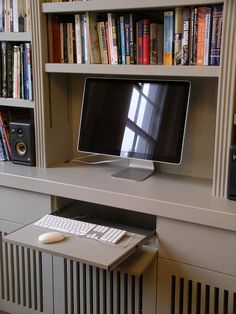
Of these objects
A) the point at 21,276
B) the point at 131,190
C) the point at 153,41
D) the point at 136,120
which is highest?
the point at 153,41

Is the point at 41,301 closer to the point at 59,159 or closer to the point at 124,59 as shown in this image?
the point at 59,159

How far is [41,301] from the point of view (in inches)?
85.9

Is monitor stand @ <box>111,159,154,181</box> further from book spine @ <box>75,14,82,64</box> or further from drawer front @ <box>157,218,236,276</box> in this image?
book spine @ <box>75,14,82,64</box>

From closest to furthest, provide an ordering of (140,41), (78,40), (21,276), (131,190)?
(131,190) < (140,41) < (78,40) < (21,276)

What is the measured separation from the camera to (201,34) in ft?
5.90

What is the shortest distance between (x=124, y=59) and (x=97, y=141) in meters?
0.42

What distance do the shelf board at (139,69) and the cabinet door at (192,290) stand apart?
778 millimetres

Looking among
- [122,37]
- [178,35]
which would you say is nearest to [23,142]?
[122,37]

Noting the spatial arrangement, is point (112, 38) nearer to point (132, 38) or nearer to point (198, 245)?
point (132, 38)

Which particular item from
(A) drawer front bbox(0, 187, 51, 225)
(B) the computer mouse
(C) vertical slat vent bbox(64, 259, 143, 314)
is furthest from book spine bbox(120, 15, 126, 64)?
(C) vertical slat vent bbox(64, 259, 143, 314)

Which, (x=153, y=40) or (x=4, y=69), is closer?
(x=153, y=40)

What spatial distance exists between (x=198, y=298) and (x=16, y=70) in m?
1.41

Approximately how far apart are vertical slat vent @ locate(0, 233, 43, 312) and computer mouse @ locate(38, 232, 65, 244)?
48 centimetres

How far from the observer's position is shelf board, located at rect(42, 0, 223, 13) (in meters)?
1.74
